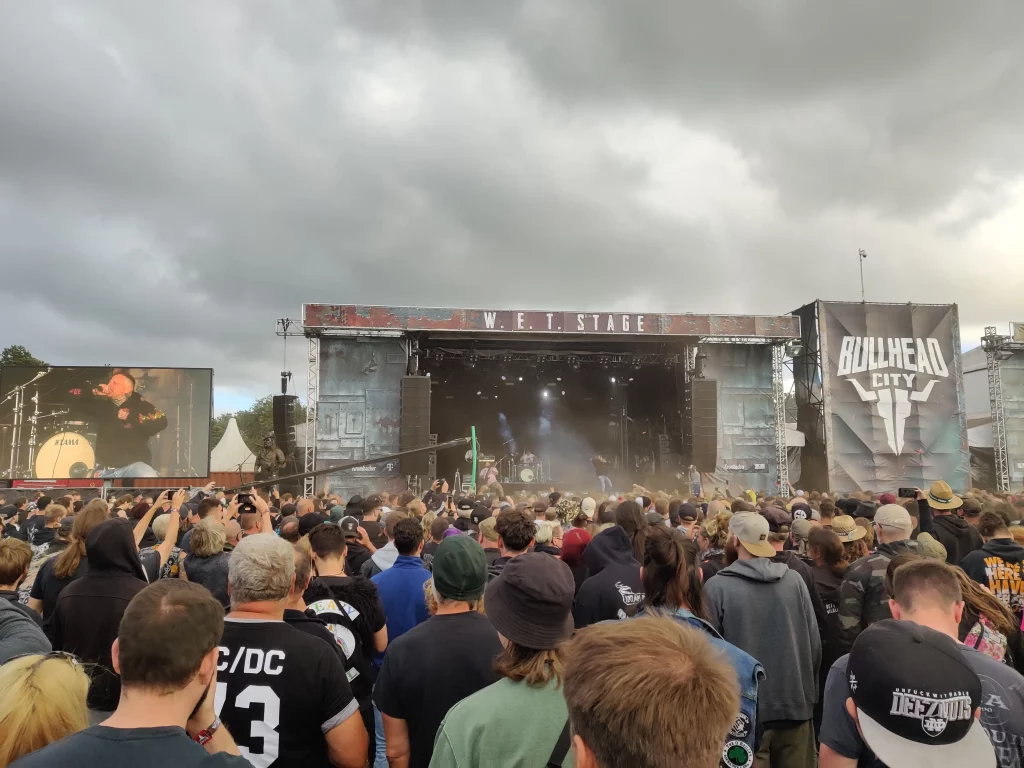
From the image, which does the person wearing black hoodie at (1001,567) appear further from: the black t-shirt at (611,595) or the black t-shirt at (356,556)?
the black t-shirt at (356,556)

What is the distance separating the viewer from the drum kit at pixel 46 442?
2027 centimetres

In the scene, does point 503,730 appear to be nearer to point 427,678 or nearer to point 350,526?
point 427,678

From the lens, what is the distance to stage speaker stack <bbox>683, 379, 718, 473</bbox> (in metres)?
20.1

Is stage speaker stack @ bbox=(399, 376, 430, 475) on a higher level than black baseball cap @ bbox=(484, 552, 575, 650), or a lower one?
higher

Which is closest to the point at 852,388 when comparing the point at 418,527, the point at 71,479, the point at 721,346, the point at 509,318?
the point at 721,346

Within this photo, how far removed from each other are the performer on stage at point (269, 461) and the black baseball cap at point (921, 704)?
65.5ft

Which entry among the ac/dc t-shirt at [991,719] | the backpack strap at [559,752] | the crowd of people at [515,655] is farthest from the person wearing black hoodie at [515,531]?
the backpack strap at [559,752]

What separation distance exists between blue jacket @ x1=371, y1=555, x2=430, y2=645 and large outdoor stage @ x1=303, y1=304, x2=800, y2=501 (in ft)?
50.7

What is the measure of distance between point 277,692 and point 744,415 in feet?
69.7

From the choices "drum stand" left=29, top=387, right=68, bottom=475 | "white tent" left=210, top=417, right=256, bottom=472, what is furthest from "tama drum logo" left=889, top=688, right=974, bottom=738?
"white tent" left=210, top=417, right=256, bottom=472

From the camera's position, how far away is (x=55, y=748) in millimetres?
1363

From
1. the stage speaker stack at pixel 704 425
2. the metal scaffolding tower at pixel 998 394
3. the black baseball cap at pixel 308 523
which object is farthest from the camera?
the metal scaffolding tower at pixel 998 394

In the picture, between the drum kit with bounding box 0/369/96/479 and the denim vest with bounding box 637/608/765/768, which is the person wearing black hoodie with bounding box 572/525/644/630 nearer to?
the denim vest with bounding box 637/608/765/768

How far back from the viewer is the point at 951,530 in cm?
591
